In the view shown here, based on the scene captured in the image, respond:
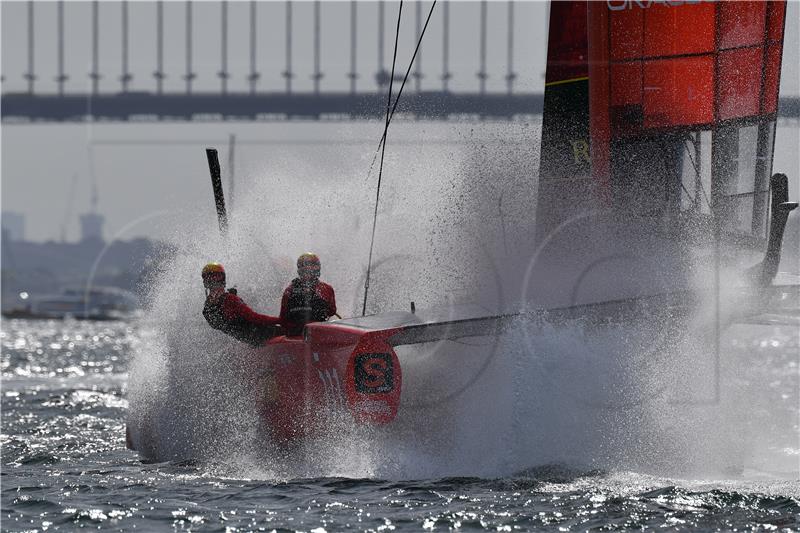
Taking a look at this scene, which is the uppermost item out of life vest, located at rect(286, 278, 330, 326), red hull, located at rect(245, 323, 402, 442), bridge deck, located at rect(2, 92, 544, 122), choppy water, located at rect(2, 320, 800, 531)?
bridge deck, located at rect(2, 92, 544, 122)

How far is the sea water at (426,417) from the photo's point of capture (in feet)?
19.3

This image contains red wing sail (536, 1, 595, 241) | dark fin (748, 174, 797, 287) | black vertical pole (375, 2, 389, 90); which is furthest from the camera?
black vertical pole (375, 2, 389, 90)

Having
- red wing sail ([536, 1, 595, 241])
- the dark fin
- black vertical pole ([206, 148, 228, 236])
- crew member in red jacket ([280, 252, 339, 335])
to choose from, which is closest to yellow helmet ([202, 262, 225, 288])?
Answer: crew member in red jacket ([280, 252, 339, 335])

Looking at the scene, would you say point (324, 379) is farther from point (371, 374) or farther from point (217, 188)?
point (217, 188)

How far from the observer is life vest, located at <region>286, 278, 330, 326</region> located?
300 inches

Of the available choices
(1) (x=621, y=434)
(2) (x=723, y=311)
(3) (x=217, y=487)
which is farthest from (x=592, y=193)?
(3) (x=217, y=487)

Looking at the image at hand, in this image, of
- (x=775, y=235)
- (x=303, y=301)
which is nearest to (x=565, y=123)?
(x=775, y=235)

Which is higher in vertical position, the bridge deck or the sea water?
the bridge deck

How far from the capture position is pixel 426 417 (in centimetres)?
688

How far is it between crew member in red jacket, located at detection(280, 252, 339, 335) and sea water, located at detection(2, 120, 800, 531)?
393mm

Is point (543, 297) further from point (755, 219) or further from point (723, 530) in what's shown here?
point (723, 530)

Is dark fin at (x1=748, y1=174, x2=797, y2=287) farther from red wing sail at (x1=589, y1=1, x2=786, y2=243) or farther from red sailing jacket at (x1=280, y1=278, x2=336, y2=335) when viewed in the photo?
red sailing jacket at (x1=280, y1=278, x2=336, y2=335)

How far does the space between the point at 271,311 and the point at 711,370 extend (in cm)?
295

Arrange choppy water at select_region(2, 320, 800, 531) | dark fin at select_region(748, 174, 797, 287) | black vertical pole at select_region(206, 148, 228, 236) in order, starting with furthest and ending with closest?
1. black vertical pole at select_region(206, 148, 228, 236)
2. dark fin at select_region(748, 174, 797, 287)
3. choppy water at select_region(2, 320, 800, 531)
